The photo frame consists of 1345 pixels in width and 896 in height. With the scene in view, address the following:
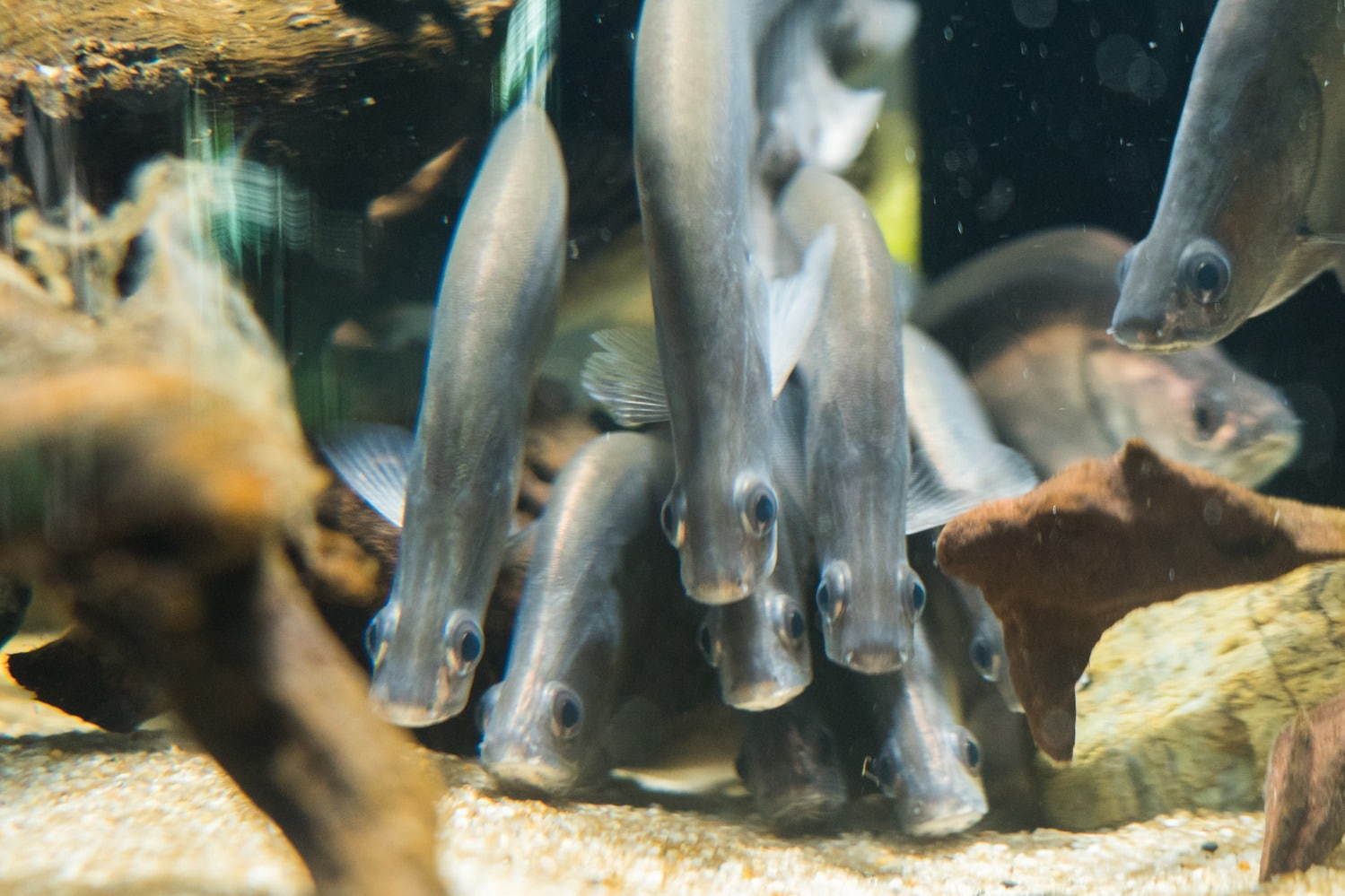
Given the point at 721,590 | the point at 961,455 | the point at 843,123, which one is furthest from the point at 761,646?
the point at 843,123

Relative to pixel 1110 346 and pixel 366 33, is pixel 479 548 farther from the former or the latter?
pixel 1110 346

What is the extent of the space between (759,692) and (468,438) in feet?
4.35

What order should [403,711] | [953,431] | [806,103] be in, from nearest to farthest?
[403,711] → [953,431] → [806,103]

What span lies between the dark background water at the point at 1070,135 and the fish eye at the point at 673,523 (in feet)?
10.6

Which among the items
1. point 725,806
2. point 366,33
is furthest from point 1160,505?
point 366,33

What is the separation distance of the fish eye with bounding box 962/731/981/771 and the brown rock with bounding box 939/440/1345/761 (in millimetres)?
731

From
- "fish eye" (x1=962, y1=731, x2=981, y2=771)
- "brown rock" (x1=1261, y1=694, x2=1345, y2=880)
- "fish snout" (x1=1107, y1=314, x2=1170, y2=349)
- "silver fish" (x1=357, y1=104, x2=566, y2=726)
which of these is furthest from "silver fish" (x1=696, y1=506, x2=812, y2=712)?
"fish snout" (x1=1107, y1=314, x2=1170, y2=349)

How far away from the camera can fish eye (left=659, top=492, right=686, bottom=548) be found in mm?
2979

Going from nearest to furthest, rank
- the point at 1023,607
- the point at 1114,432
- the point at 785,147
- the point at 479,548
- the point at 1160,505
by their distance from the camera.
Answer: the point at 1160,505
the point at 1023,607
the point at 479,548
the point at 1114,432
the point at 785,147

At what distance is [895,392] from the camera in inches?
132

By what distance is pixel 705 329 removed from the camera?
3.01 metres

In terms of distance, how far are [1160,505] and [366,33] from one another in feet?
11.3

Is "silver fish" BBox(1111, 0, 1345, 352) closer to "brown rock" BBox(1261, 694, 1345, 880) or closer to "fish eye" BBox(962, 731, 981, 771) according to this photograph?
"brown rock" BBox(1261, 694, 1345, 880)

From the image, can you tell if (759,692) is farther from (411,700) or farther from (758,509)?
(411,700)
